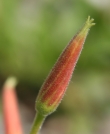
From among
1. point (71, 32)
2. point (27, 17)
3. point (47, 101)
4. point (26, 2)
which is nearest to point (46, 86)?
point (47, 101)

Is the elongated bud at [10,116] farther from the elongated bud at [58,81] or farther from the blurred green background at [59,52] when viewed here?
the blurred green background at [59,52]

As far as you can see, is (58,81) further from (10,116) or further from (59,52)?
(59,52)

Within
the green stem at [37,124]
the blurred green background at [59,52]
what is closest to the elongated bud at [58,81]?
the green stem at [37,124]

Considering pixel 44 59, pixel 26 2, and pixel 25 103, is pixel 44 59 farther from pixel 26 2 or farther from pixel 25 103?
pixel 26 2

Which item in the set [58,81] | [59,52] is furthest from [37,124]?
[59,52]

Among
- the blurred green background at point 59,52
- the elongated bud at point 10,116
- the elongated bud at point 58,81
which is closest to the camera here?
the elongated bud at point 58,81
